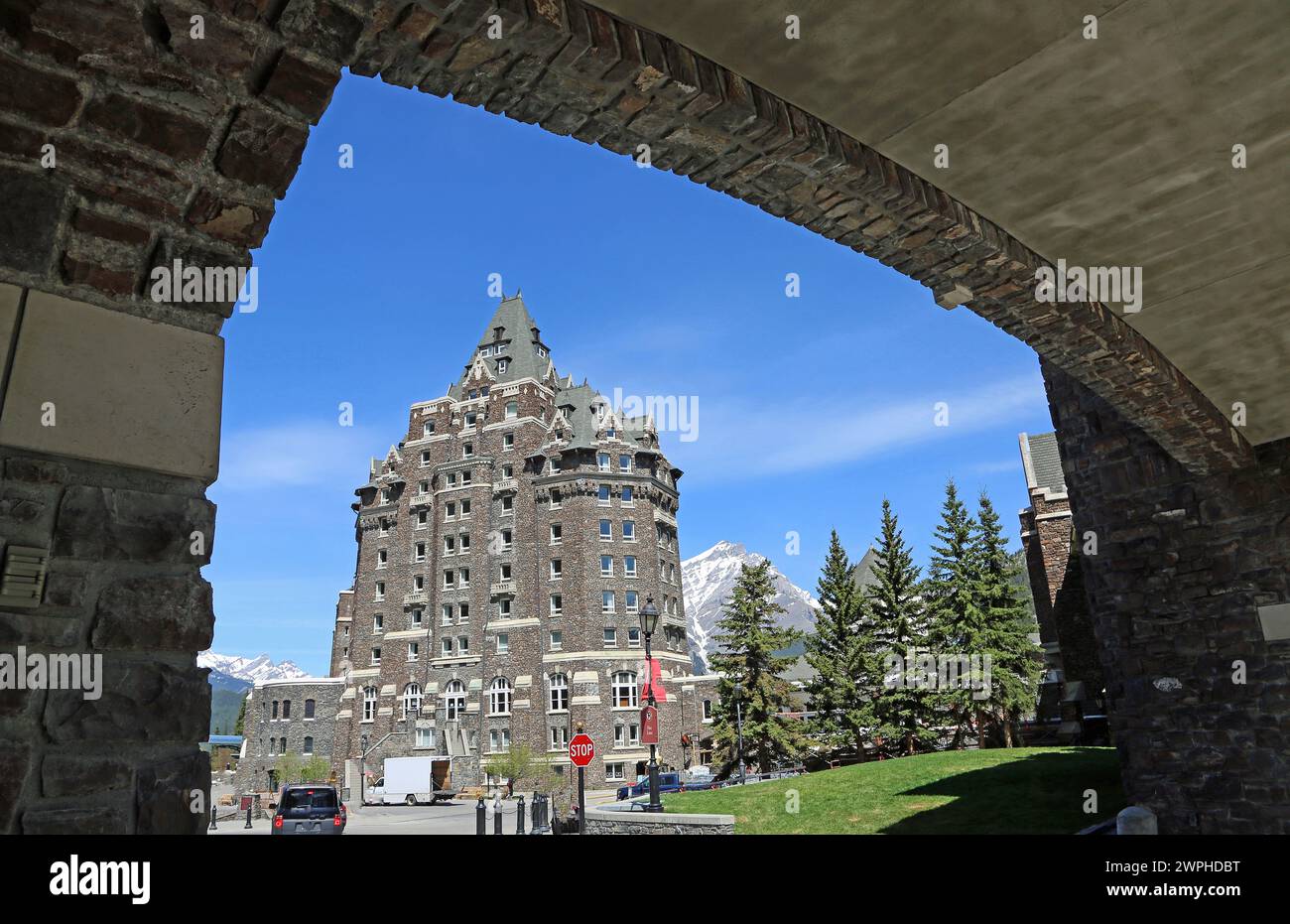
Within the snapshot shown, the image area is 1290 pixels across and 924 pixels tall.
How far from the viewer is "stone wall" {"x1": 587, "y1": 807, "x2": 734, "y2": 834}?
16.8m

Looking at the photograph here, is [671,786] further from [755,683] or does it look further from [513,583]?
[513,583]

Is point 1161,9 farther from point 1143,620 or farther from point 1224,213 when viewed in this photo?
point 1143,620

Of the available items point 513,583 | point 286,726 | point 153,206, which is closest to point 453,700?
point 513,583

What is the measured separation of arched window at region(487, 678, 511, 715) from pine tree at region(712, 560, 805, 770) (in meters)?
18.6

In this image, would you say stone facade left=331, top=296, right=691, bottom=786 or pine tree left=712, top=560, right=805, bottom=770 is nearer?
pine tree left=712, top=560, right=805, bottom=770

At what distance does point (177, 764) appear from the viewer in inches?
96.6

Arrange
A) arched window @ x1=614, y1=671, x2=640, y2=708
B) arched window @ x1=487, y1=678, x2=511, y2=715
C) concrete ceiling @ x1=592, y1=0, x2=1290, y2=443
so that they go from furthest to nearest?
arched window @ x1=487, y1=678, x2=511, y2=715, arched window @ x1=614, y1=671, x2=640, y2=708, concrete ceiling @ x1=592, y1=0, x2=1290, y2=443

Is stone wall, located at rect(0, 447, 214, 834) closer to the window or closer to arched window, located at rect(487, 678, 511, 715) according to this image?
the window

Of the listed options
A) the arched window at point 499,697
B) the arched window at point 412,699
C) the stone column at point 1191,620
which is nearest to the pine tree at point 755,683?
the arched window at point 499,697

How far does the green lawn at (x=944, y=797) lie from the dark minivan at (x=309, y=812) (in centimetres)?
956

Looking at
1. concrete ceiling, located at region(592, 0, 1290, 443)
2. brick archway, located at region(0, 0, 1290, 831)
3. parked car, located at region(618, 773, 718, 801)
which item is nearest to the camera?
brick archway, located at region(0, 0, 1290, 831)

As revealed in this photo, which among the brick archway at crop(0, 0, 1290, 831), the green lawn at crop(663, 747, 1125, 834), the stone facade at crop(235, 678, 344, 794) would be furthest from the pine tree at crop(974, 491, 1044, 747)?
the stone facade at crop(235, 678, 344, 794)
